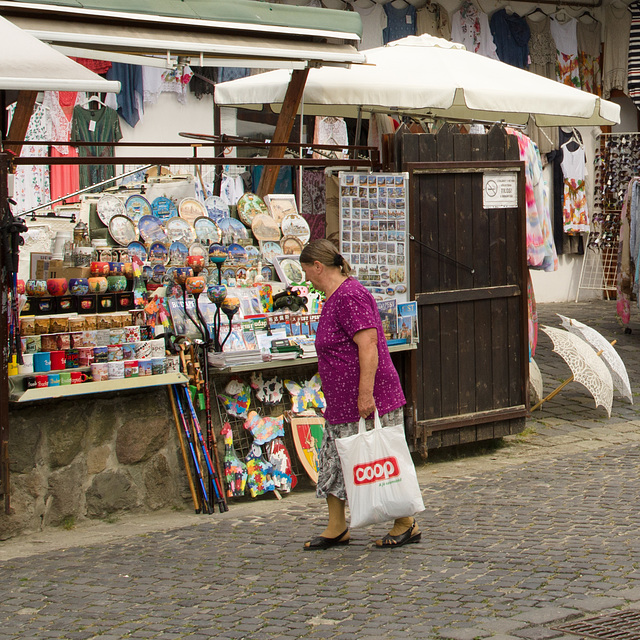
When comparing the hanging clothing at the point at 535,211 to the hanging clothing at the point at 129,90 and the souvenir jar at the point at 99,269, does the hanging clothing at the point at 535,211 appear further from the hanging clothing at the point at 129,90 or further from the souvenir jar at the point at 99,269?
the hanging clothing at the point at 129,90

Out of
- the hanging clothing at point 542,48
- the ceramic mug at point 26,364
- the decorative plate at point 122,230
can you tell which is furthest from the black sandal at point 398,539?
the hanging clothing at point 542,48

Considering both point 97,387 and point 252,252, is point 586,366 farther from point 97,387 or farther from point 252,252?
point 97,387

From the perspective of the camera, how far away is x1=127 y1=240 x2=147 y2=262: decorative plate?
267 inches

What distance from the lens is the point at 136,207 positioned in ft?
23.6

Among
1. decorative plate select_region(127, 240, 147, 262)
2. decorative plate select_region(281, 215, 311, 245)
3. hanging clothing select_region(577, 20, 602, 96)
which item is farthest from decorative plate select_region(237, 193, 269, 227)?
hanging clothing select_region(577, 20, 602, 96)

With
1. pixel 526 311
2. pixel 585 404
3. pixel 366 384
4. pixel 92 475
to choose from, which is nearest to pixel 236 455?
pixel 92 475

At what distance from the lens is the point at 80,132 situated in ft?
37.1

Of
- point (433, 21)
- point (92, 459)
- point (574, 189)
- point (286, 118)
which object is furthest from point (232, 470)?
point (574, 189)

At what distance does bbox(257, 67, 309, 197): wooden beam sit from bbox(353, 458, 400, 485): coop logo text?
3.24m

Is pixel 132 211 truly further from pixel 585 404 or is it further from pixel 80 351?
pixel 585 404

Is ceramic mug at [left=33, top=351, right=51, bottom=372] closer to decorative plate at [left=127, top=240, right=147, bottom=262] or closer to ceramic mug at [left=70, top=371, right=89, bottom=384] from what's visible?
ceramic mug at [left=70, top=371, right=89, bottom=384]

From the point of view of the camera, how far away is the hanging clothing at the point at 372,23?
45.0 ft

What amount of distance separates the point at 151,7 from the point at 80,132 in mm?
4670

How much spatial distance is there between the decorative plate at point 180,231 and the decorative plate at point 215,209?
0.35m
